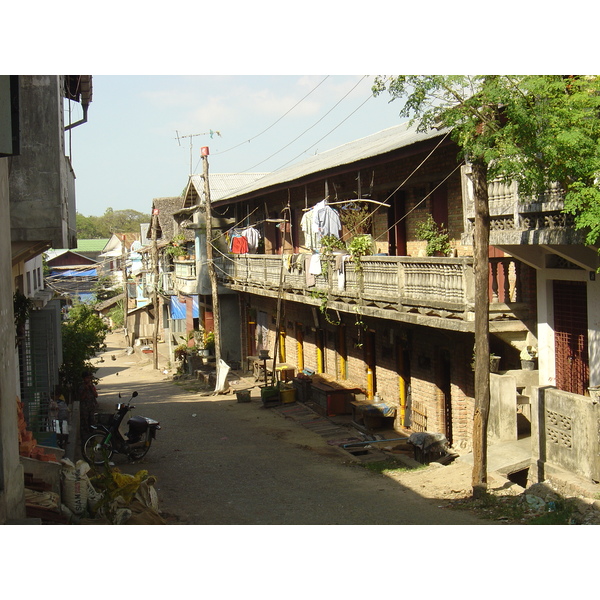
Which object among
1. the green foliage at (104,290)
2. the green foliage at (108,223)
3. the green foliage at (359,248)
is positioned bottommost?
the green foliage at (104,290)

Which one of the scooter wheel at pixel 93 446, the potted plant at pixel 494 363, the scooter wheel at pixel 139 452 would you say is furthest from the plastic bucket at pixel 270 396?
the potted plant at pixel 494 363

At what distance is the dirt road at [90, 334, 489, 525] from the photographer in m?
11.0

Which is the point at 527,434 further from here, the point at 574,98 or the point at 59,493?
the point at 59,493

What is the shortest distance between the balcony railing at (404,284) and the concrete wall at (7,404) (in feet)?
23.7

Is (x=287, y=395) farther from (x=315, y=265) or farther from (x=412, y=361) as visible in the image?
(x=412, y=361)

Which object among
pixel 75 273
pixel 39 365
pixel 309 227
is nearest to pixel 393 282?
pixel 309 227

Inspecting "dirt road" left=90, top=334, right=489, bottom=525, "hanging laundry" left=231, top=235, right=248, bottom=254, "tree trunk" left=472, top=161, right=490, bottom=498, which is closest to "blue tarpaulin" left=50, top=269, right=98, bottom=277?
"hanging laundry" left=231, top=235, right=248, bottom=254

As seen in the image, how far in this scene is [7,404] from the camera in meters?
8.16

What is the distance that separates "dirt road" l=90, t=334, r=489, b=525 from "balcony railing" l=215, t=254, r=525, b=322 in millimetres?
3074

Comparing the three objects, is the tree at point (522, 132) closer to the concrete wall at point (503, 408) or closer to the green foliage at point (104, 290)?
the concrete wall at point (503, 408)

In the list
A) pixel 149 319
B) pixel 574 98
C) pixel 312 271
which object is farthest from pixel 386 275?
pixel 149 319

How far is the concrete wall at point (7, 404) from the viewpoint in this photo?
25.5ft

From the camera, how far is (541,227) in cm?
1082

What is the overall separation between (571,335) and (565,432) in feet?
7.39
